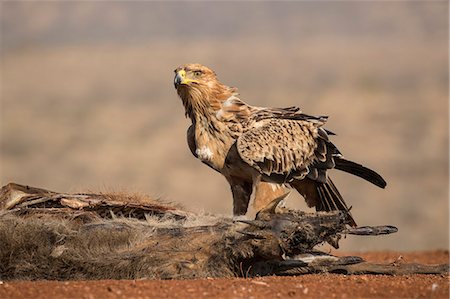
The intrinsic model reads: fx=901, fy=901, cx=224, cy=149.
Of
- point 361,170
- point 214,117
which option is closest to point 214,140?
point 214,117

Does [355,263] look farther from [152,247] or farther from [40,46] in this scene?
[40,46]

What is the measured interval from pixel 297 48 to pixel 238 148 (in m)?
70.8

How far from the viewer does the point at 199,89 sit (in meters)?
10.7

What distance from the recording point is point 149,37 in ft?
307

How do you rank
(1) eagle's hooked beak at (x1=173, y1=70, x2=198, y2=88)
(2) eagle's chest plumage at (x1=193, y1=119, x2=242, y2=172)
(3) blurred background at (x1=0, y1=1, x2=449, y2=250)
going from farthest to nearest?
(3) blurred background at (x1=0, y1=1, x2=449, y2=250) → (1) eagle's hooked beak at (x1=173, y1=70, x2=198, y2=88) → (2) eagle's chest plumage at (x1=193, y1=119, x2=242, y2=172)

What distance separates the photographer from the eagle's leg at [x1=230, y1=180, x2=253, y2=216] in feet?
34.7

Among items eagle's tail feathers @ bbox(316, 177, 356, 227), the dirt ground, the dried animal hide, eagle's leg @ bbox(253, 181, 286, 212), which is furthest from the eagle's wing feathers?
the dirt ground

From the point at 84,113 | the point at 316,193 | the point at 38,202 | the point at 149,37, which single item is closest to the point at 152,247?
the point at 38,202

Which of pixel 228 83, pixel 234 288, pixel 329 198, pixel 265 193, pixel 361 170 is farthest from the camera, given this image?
pixel 228 83

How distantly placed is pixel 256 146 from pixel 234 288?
281cm

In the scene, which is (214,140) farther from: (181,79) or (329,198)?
(329,198)

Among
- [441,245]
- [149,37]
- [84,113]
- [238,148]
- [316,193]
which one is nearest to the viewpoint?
[238,148]

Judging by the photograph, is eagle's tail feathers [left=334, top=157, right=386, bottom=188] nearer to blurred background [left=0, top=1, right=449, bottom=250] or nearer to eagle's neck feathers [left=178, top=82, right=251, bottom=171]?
blurred background [left=0, top=1, right=449, bottom=250]

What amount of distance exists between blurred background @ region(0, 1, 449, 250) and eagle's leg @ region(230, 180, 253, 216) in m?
0.69
